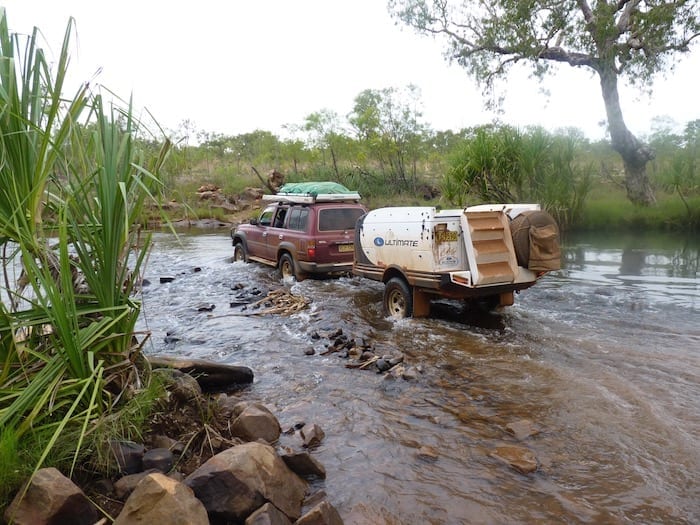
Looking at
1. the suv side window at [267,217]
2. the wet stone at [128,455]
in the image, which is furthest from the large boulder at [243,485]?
the suv side window at [267,217]

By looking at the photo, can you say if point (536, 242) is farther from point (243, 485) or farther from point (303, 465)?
point (243, 485)

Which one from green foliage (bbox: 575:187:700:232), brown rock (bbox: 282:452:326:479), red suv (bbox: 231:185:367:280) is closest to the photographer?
brown rock (bbox: 282:452:326:479)

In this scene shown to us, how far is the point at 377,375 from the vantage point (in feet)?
20.5

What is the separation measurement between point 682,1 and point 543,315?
16510 mm

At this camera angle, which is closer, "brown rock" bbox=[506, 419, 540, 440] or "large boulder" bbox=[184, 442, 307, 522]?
"large boulder" bbox=[184, 442, 307, 522]

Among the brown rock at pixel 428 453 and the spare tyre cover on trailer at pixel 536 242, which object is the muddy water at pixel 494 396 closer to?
the brown rock at pixel 428 453

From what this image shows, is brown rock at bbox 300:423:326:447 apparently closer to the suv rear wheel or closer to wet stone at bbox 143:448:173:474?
wet stone at bbox 143:448:173:474

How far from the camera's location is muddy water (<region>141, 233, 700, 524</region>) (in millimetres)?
3676

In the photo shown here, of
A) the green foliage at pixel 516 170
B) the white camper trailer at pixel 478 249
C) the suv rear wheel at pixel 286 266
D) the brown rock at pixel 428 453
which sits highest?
the green foliage at pixel 516 170

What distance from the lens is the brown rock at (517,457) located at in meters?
4.00

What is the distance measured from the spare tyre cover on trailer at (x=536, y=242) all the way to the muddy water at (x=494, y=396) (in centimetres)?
109

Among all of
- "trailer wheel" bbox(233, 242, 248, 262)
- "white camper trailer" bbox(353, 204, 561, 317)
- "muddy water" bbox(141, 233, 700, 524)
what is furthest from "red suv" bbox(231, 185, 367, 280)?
"white camper trailer" bbox(353, 204, 561, 317)

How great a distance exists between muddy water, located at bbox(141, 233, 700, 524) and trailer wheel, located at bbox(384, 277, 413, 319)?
235mm

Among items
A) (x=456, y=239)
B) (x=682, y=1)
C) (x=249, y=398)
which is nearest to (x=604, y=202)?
(x=682, y=1)
